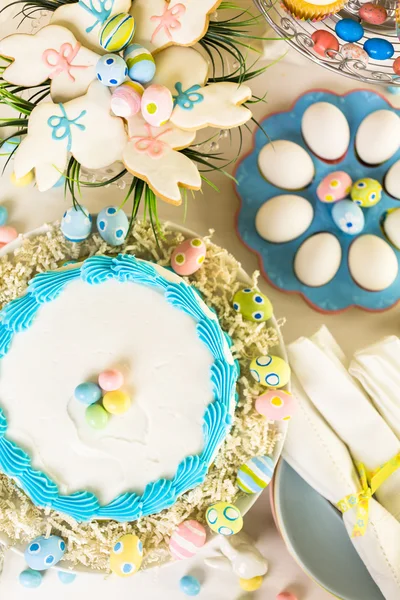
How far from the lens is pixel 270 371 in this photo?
86 centimetres

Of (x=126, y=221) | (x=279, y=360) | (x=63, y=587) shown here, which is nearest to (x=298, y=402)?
(x=279, y=360)

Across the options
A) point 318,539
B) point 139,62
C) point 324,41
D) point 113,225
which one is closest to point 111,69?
point 139,62

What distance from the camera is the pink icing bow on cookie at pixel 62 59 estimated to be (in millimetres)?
739

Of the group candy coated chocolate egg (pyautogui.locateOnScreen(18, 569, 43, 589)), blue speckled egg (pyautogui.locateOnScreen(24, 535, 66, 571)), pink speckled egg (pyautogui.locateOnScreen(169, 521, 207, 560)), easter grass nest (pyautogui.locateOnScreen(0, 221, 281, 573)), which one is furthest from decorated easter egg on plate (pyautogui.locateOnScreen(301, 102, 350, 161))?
candy coated chocolate egg (pyautogui.locateOnScreen(18, 569, 43, 589))

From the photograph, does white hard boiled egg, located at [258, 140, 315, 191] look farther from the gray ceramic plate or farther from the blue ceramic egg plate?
the gray ceramic plate

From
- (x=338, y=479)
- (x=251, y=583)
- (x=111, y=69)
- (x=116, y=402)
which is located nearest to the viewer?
(x=111, y=69)

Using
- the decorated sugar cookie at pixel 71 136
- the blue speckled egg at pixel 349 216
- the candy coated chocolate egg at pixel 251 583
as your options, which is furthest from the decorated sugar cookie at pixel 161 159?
the candy coated chocolate egg at pixel 251 583

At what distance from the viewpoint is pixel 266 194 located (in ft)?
3.50

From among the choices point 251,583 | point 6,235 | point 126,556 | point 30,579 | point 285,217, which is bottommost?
point 30,579

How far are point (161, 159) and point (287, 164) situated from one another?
1.16 feet

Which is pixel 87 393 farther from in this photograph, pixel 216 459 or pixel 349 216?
pixel 349 216

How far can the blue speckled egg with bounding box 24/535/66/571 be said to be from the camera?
2.93ft

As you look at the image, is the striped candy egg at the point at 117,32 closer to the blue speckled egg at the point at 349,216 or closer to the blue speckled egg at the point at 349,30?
the blue speckled egg at the point at 349,30

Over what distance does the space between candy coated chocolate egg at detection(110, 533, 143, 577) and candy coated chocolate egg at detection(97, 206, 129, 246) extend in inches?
16.8
